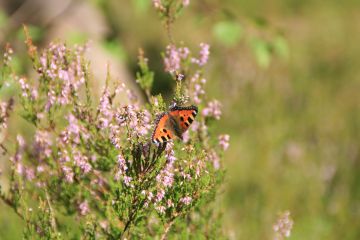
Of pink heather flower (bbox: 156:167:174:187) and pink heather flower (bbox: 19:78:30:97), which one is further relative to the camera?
pink heather flower (bbox: 19:78:30:97)

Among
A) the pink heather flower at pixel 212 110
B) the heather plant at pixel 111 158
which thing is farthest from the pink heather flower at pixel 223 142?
the pink heather flower at pixel 212 110

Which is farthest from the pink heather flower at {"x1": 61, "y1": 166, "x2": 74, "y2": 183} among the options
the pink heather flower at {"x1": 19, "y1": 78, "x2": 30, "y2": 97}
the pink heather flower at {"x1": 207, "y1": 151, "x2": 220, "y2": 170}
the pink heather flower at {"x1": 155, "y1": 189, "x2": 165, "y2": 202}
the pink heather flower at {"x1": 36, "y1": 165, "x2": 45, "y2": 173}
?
the pink heather flower at {"x1": 207, "y1": 151, "x2": 220, "y2": 170}

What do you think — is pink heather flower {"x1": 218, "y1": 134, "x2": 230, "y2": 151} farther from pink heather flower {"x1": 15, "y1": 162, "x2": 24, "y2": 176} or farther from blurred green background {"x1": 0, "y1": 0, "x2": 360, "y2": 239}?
pink heather flower {"x1": 15, "y1": 162, "x2": 24, "y2": 176}

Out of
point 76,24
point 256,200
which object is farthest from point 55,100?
point 76,24

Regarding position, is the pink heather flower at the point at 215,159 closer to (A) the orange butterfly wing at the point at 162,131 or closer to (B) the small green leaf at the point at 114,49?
(A) the orange butterfly wing at the point at 162,131

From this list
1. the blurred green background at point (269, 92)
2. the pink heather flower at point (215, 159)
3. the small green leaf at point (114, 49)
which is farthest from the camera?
the small green leaf at point (114, 49)

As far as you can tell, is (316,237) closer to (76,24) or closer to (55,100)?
(55,100)

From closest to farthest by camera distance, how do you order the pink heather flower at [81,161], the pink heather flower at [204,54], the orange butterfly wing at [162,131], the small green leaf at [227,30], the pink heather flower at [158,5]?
the orange butterfly wing at [162,131], the pink heather flower at [81,161], the pink heather flower at [158,5], the pink heather flower at [204,54], the small green leaf at [227,30]

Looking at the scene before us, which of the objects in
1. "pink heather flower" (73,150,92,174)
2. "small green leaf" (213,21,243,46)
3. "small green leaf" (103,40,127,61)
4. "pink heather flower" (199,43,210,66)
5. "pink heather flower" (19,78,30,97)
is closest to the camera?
"pink heather flower" (73,150,92,174)
